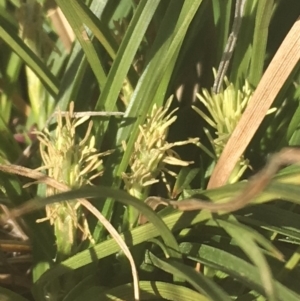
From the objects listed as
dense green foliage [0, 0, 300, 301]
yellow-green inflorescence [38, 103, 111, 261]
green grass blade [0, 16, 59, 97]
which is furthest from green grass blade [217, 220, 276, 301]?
green grass blade [0, 16, 59, 97]

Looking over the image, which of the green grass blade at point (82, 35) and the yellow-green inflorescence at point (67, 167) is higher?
the green grass blade at point (82, 35)

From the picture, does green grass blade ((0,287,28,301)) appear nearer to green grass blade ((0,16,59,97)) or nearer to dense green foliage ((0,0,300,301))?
dense green foliage ((0,0,300,301))

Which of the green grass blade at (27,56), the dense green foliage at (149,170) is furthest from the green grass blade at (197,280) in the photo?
the green grass blade at (27,56)

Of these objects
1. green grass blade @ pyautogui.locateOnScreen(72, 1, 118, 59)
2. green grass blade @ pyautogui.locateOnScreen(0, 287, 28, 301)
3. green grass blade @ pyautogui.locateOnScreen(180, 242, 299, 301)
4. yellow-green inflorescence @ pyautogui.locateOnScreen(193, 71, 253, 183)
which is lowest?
green grass blade @ pyautogui.locateOnScreen(0, 287, 28, 301)

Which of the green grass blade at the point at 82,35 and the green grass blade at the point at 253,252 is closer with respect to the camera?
the green grass blade at the point at 253,252

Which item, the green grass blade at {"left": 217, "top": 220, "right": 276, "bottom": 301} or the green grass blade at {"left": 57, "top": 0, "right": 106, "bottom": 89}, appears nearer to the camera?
the green grass blade at {"left": 217, "top": 220, "right": 276, "bottom": 301}

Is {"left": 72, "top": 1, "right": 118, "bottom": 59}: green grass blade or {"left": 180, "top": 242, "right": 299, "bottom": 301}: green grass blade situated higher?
{"left": 72, "top": 1, "right": 118, "bottom": 59}: green grass blade

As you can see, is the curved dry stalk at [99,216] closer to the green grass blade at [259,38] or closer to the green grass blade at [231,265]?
the green grass blade at [231,265]

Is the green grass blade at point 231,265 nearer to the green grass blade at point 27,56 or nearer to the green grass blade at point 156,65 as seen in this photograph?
the green grass blade at point 156,65

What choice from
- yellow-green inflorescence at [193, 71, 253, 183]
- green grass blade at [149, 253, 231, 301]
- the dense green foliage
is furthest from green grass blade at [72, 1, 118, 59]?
green grass blade at [149, 253, 231, 301]

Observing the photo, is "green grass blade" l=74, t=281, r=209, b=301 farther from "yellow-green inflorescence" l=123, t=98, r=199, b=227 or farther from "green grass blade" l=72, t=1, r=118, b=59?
"green grass blade" l=72, t=1, r=118, b=59

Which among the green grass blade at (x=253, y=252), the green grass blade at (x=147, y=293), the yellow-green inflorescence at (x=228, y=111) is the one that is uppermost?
the yellow-green inflorescence at (x=228, y=111)

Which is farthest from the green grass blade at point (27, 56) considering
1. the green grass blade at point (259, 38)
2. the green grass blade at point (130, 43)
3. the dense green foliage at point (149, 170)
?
the green grass blade at point (259, 38)
